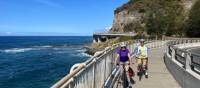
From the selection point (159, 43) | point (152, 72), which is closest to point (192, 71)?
point (152, 72)

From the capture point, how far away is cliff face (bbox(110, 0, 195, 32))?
121700mm

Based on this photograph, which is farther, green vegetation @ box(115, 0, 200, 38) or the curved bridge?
green vegetation @ box(115, 0, 200, 38)

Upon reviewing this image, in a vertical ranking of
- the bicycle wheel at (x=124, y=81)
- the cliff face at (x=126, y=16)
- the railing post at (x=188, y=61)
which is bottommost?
the bicycle wheel at (x=124, y=81)

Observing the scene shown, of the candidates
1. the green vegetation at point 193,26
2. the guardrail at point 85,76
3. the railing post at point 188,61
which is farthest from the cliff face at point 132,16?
the guardrail at point 85,76

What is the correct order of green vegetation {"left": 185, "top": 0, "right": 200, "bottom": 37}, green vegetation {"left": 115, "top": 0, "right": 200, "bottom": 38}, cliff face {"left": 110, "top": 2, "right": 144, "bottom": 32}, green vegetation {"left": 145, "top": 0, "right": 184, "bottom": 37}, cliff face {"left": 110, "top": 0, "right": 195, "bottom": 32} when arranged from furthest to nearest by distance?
cliff face {"left": 110, "top": 2, "right": 144, "bottom": 32} → cliff face {"left": 110, "top": 0, "right": 195, "bottom": 32} → green vegetation {"left": 185, "top": 0, "right": 200, "bottom": 37} → green vegetation {"left": 115, "top": 0, "right": 200, "bottom": 38} → green vegetation {"left": 145, "top": 0, "right": 184, "bottom": 37}

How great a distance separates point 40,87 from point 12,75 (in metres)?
10.3

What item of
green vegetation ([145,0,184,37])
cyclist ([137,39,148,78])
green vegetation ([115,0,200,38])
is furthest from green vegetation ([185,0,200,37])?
cyclist ([137,39,148,78])

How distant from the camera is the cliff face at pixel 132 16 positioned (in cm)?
12170

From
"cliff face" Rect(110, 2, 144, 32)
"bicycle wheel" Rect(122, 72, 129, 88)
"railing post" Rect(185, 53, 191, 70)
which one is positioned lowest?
"bicycle wheel" Rect(122, 72, 129, 88)

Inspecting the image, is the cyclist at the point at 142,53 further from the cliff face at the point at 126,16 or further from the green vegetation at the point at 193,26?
the cliff face at the point at 126,16

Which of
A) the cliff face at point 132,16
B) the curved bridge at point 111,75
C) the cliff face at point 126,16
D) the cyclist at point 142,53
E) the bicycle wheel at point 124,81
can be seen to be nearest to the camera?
the curved bridge at point 111,75

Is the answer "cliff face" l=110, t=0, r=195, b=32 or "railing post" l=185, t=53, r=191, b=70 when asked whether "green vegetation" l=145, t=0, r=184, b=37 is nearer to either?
"cliff face" l=110, t=0, r=195, b=32

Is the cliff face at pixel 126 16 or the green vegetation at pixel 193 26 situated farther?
the cliff face at pixel 126 16

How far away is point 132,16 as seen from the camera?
12531cm
